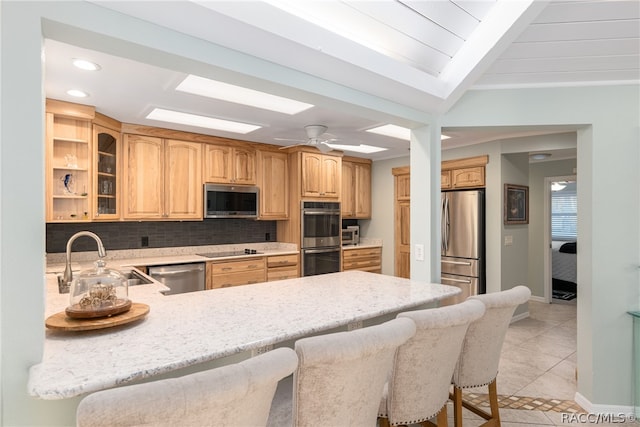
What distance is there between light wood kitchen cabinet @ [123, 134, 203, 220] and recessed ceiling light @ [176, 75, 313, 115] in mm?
1441

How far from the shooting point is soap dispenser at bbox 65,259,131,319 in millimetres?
1471

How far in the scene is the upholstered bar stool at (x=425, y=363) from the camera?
1.47 m

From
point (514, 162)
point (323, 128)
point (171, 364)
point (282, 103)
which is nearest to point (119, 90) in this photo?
point (282, 103)

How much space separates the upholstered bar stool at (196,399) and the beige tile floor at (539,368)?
1.99m

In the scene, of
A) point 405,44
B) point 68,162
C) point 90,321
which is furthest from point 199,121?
point 90,321

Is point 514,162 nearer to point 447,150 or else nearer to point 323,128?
point 447,150

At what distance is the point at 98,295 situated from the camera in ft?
5.12

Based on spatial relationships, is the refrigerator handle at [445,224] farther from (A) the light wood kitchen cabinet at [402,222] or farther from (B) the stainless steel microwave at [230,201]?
(B) the stainless steel microwave at [230,201]

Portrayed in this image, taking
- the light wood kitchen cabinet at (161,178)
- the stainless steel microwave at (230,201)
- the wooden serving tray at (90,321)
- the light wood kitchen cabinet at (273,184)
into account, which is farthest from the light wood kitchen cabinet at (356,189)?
the wooden serving tray at (90,321)

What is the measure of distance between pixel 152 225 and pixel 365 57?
3427 mm

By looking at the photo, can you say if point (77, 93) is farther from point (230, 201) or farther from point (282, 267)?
point (282, 267)

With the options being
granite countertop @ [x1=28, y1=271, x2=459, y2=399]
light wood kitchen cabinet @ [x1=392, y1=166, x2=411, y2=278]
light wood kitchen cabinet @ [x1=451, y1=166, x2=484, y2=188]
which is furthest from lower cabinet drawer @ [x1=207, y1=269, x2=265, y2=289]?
light wood kitchen cabinet @ [x1=451, y1=166, x2=484, y2=188]

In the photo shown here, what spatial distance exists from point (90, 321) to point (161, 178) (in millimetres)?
2772

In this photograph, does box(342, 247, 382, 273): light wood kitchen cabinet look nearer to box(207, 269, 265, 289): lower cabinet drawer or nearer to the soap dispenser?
box(207, 269, 265, 289): lower cabinet drawer
